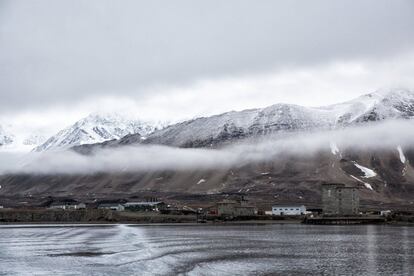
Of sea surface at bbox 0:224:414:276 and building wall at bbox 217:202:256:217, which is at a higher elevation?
building wall at bbox 217:202:256:217

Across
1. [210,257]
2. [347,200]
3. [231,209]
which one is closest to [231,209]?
[231,209]

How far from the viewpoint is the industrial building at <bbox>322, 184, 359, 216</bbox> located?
18138cm

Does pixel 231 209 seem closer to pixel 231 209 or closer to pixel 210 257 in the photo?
pixel 231 209

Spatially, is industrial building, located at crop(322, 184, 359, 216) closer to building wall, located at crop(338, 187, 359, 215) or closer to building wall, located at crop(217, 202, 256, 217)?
building wall, located at crop(338, 187, 359, 215)

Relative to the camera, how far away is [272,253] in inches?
3000

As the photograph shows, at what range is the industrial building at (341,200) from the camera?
181375 millimetres

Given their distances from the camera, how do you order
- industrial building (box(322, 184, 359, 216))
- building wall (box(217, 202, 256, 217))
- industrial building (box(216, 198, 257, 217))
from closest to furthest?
industrial building (box(322, 184, 359, 216)), industrial building (box(216, 198, 257, 217)), building wall (box(217, 202, 256, 217))

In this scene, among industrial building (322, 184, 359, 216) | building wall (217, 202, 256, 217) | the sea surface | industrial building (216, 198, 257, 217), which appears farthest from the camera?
building wall (217, 202, 256, 217)

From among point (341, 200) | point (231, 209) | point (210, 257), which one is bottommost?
point (210, 257)

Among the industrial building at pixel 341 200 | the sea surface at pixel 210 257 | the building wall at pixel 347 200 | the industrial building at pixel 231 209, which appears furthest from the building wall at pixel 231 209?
the sea surface at pixel 210 257

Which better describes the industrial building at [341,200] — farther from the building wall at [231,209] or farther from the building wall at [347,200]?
the building wall at [231,209]

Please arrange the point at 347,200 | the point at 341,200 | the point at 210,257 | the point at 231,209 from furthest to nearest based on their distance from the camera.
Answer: the point at 231,209 < the point at 341,200 < the point at 347,200 < the point at 210,257

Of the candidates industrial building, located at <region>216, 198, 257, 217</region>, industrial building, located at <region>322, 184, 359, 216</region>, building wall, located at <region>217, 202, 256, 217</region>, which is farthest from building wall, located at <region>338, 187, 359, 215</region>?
A: building wall, located at <region>217, 202, 256, 217</region>

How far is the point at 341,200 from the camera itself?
18188 centimetres
